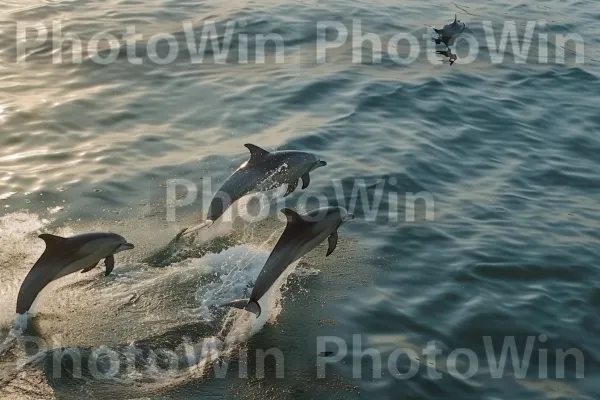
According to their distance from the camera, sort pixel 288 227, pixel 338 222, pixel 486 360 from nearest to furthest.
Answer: pixel 486 360, pixel 288 227, pixel 338 222

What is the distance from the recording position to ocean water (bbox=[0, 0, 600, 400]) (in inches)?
356

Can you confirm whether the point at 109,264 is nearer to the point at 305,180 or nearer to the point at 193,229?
the point at 193,229

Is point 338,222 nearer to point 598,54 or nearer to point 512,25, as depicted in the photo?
point 598,54

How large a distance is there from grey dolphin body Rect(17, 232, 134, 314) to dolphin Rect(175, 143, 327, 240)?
1893 mm

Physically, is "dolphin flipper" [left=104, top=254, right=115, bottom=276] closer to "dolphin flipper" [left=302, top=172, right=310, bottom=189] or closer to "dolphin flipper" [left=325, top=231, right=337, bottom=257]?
"dolphin flipper" [left=325, top=231, right=337, bottom=257]

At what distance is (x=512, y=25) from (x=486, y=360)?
16769 millimetres

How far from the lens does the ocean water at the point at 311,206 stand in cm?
905

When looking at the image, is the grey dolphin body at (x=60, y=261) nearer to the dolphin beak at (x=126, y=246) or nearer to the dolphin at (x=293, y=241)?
the dolphin beak at (x=126, y=246)

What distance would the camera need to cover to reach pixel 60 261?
9.52m

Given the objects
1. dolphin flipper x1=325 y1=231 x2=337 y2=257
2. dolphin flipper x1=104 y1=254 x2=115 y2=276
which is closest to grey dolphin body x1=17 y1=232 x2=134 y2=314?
dolphin flipper x1=104 y1=254 x2=115 y2=276

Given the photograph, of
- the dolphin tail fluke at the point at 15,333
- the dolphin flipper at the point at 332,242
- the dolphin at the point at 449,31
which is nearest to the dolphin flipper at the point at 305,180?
the dolphin flipper at the point at 332,242

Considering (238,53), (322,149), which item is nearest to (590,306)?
(322,149)

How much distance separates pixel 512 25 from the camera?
78.2ft

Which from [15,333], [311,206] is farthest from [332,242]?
[15,333]
